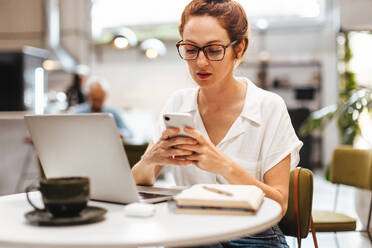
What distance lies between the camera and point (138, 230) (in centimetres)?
102

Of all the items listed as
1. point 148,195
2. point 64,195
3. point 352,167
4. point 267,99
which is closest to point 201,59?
point 267,99

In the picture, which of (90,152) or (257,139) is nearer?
(90,152)

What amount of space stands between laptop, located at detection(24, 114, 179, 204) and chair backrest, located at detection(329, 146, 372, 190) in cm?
197

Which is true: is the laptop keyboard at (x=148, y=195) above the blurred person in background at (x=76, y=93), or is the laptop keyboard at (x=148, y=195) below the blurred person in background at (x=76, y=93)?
above

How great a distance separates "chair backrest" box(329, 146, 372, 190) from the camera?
296 cm

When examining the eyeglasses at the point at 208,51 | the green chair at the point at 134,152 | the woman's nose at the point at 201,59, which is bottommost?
the green chair at the point at 134,152

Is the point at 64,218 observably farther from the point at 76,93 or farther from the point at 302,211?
the point at 76,93

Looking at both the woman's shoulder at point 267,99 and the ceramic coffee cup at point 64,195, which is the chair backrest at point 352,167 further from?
the ceramic coffee cup at point 64,195

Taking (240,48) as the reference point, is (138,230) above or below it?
below

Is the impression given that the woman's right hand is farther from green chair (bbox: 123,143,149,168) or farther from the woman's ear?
green chair (bbox: 123,143,149,168)

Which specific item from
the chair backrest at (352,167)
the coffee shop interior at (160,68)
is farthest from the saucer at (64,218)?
the coffee shop interior at (160,68)

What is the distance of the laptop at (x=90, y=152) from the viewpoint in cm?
120

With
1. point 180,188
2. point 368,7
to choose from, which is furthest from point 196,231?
point 368,7

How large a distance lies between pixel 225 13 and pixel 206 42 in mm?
154
